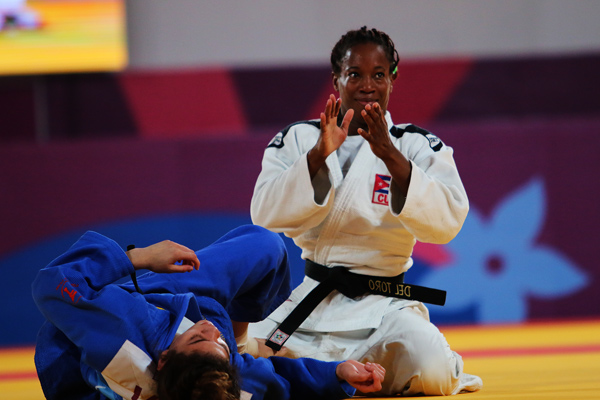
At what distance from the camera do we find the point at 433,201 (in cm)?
234

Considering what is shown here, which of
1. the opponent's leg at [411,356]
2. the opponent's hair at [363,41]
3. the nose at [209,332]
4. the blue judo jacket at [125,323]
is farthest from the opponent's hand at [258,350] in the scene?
the opponent's hair at [363,41]

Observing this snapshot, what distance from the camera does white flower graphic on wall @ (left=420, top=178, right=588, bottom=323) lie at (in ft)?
15.1

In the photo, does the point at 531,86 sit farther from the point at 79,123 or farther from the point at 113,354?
the point at 113,354

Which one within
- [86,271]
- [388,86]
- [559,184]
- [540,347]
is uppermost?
[388,86]

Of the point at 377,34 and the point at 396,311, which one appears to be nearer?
the point at 396,311

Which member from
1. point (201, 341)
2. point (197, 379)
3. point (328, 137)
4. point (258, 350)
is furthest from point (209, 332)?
point (328, 137)

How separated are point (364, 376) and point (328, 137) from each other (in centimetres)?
73

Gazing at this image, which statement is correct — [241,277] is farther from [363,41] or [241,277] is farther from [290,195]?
[363,41]

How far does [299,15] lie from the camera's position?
611 centimetres

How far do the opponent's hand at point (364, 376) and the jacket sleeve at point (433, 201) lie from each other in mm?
494

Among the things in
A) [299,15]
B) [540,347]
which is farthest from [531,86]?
[540,347]

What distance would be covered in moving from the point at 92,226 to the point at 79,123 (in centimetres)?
124

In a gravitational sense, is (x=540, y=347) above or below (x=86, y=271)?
below

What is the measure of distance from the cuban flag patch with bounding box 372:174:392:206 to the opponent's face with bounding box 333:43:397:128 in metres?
0.26
